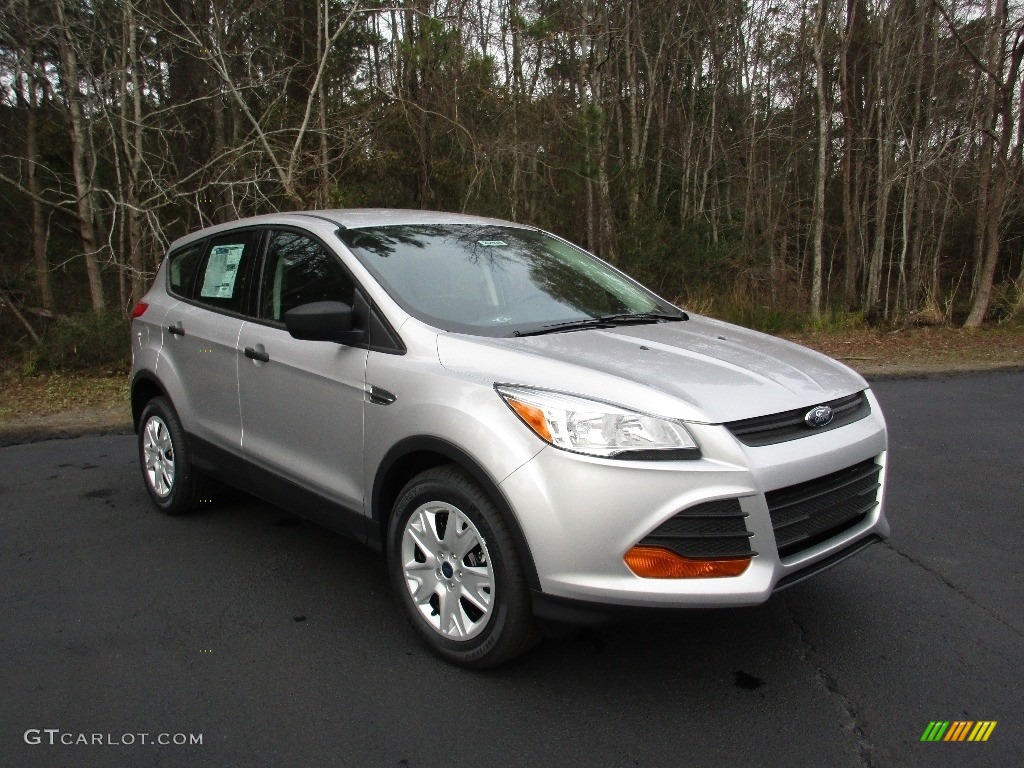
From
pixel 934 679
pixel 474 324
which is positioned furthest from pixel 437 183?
pixel 934 679

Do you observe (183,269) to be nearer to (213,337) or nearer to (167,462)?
(213,337)

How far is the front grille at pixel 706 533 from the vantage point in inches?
108

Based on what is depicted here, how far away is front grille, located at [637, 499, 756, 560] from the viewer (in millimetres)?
2740

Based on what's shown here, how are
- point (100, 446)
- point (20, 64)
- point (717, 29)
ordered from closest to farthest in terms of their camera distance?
point (100, 446)
point (20, 64)
point (717, 29)

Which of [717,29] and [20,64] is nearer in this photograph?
[20,64]

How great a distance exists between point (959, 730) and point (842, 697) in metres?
0.37

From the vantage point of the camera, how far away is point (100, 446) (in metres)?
7.14

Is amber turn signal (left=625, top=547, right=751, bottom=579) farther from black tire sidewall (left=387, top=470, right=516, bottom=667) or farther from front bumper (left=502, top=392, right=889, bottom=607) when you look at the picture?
black tire sidewall (left=387, top=470, right=516, bottom=667)

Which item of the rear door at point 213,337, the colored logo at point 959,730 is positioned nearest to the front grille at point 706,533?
the colored logo at point 959,730

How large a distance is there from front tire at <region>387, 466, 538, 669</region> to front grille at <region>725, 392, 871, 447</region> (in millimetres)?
881

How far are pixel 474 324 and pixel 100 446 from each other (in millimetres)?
4953

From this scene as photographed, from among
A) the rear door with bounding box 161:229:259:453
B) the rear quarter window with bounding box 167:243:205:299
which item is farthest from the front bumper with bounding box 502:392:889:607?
the rear quarter window with bounding box 167:243:205:299

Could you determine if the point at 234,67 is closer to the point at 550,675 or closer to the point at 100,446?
the point at 100,446

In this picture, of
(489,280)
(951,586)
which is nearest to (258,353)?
(489,280)
